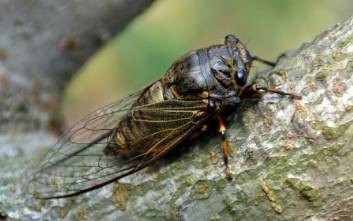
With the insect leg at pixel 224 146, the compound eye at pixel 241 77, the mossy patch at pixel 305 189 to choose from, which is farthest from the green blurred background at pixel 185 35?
the mossy patch at pixel 305 189

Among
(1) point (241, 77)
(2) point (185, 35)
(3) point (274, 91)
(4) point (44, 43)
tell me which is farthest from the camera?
(2) point (185, 35)

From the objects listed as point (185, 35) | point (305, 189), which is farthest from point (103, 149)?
point (185, 35)

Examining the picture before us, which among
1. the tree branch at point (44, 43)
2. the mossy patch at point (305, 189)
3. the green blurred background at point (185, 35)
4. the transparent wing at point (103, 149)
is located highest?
the green blurred background at point (185, 35)

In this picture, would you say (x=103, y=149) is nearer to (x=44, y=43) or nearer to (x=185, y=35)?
(x=44, y=43)

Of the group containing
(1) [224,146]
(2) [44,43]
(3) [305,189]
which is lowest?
(3) [305,189]

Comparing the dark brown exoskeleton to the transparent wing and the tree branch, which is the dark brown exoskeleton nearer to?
the transparent wing

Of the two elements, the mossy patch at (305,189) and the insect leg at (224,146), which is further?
the insect leg at (224,146)

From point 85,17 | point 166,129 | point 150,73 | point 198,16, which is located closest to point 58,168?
point 166,129

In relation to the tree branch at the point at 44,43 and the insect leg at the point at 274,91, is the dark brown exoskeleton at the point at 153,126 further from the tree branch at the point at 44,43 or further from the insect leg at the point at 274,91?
the tree branch at the point at 44,43
